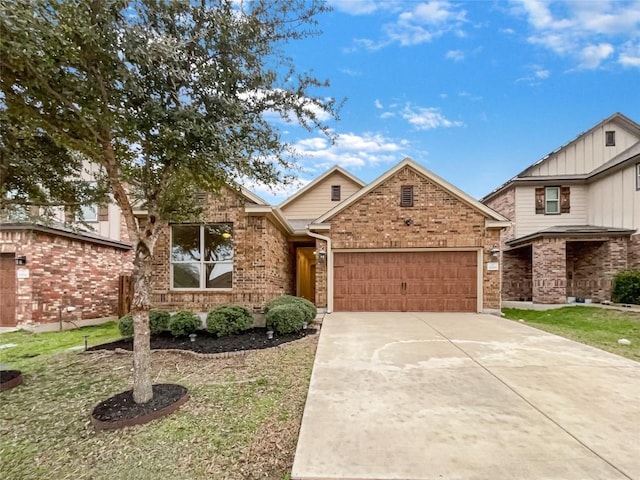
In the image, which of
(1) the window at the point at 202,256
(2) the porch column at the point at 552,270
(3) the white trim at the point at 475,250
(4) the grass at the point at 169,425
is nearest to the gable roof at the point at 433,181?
(3) the white trim at the point at 475,250

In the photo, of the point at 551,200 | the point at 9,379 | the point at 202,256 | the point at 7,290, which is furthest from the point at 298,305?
the point at 551,200

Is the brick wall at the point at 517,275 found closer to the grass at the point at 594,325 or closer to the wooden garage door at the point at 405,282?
the grass at the point at 594,325

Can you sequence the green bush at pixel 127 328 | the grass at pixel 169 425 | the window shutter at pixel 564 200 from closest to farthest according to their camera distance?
the grass at pixel 169 425
the green bush at pixel 127 328
the window shutter at pixel 564 200

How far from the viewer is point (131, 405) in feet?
14.2

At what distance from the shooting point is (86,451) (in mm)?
3459

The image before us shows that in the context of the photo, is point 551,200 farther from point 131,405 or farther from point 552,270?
point 131,405

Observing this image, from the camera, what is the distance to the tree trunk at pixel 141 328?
14.5 feet

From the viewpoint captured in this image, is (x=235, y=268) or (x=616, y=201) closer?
(x=235, y=268)

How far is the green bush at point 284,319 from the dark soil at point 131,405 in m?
3.58

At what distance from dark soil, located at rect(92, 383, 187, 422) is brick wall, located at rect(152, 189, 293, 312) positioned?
491 cm

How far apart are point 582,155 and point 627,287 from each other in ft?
22.1

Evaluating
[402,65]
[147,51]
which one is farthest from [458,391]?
[402,65]

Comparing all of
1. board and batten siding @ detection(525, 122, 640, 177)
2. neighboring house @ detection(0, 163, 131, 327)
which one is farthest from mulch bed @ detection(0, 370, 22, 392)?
board and batten siding @ detection(525, 122, 640, 177)

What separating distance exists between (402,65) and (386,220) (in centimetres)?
542
